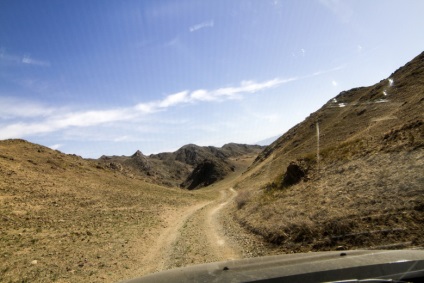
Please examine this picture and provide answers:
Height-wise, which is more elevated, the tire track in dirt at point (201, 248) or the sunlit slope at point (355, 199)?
the sunlit slope at point (355, 199)

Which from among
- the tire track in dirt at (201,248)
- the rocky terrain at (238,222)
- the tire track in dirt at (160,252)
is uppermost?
the rocky terrain at (238,222)

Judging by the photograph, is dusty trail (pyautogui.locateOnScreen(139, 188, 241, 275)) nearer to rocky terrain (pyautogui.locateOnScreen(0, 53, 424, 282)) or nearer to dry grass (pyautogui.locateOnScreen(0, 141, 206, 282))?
rocky terrain (pyautogui.locateOnScreen(0, 53, 424, 282))

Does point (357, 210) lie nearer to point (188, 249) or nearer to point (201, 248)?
point (201, 248)

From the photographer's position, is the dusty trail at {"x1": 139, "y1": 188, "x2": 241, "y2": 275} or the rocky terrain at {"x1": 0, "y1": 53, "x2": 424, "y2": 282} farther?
the dusty trail at {"x1": 139, "y1": 188, "x2": 241, "y2": 275}

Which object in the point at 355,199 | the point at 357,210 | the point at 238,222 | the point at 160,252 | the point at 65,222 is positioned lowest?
the point at 160,252

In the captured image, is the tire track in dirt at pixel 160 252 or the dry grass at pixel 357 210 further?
the tire track in dirt at pixel 160 252

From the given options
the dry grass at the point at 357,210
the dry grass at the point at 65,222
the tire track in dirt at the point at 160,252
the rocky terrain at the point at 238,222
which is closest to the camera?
the dry grass at the point at 357,210

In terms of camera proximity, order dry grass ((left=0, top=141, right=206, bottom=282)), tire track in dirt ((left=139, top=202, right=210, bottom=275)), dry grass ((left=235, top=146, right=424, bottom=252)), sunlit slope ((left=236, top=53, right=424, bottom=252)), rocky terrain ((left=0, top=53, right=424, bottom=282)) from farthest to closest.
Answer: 1. dry grass ((left=0, top=141, right=206, bottom=282))
2. tire track in dirt ((left=139, top=202, right=210, bottom=275))
3. rocky terrain ((left=0, top=53, right=424, bottom=282))
4. sunlit slope ((left=236, top=53, right=424, bottom=252))
5. dry grass ((left=235, top=146, right=424, bottom=252))

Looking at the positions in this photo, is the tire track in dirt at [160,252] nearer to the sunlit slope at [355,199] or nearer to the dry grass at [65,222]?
the dry grass at [65,222]

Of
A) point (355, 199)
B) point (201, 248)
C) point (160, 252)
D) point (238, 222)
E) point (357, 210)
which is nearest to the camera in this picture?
point (357, 210)

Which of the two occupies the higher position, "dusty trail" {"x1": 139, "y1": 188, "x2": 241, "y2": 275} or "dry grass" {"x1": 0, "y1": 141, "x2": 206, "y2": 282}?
"dry grass" {"x1": 0, "y1": 141, "x2": 206, "y2": 282}

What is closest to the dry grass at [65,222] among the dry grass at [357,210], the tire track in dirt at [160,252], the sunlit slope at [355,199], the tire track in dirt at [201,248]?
the tire track in dirt at [160,252]

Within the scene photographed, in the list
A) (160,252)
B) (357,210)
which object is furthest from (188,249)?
(357,210)

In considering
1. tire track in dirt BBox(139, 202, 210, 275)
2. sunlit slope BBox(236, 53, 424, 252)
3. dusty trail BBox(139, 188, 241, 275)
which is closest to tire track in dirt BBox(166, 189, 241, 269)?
dusty trail BBox(139, 188, 241, 275)
